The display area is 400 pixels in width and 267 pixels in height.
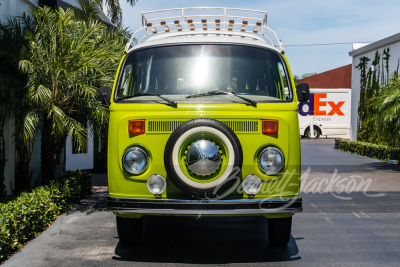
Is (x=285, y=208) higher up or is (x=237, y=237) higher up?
(x=285, y=208)

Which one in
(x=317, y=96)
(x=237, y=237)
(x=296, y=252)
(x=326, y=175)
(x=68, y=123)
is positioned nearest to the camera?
(x=296, y=252)

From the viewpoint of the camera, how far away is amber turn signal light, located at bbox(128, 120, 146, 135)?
574 cm

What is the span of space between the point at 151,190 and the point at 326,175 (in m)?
10.3

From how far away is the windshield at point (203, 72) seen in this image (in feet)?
20.7

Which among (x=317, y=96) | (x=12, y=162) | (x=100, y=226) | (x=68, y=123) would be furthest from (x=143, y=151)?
(x=317, y=96)

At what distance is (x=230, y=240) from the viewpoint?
275 inches

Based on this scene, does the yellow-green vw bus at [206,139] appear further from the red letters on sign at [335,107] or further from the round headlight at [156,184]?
the red letters on sign at [335,107]

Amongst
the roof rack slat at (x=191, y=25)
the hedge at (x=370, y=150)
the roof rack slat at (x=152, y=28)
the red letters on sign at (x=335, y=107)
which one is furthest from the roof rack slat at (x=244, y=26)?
the red letters on sign at (x=335, y=107)

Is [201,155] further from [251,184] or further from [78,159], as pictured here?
[78,159]

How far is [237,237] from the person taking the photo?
23.5 ft

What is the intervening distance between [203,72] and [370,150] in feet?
57.4

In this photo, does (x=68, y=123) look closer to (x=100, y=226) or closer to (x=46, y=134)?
(x=46, y=134)

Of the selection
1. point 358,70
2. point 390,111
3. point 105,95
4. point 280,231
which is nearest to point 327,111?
point 358,70

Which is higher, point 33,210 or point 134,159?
point 134,159
